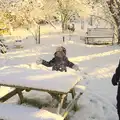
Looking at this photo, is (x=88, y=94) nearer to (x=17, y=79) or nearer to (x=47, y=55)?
(x=17, y=79)

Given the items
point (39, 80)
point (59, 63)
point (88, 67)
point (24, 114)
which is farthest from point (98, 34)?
point (24, 114)

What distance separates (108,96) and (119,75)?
238 cm

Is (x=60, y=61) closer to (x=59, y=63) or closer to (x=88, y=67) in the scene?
(x=59, y=63)

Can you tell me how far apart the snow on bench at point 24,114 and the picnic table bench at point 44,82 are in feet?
1.20

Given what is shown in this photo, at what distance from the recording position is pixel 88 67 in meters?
11.3

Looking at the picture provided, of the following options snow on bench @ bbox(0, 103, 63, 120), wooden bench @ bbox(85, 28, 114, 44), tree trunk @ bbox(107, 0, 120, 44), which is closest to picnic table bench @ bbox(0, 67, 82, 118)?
snow on bench @ bbox(0, 103, 63, 120)

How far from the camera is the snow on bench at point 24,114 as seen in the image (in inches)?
187

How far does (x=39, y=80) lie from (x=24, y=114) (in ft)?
2.87

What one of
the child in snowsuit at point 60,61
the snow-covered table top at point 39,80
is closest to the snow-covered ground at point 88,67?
the child in snowsuit at point 60,61

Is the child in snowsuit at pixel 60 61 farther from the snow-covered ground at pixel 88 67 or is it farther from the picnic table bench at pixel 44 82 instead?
the picnic table bench at pixel 44 82

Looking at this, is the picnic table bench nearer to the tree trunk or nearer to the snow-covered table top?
the snow-covered table top

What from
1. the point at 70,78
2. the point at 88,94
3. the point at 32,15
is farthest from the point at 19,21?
the point at 70,78

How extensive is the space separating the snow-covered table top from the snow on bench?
0.42 meters

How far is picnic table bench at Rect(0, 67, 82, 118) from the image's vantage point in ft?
17.2
